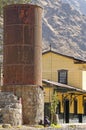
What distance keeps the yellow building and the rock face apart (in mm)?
12231

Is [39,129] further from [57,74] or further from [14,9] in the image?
[57,74]

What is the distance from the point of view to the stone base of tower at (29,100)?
3581cm

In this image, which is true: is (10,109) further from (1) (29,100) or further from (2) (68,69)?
(2) (68,69)

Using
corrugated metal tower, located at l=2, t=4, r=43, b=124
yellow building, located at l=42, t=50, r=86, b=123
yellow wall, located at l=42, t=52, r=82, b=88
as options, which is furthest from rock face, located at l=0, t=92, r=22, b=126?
yellow wall, located at l=42, t=52, r=82, b=88

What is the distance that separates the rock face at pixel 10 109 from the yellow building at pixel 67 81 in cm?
1223

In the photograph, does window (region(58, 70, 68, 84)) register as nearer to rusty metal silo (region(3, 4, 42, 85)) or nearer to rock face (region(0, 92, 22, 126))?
rusty metal silo (region(3, 4, 42, 85))

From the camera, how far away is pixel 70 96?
50.9m

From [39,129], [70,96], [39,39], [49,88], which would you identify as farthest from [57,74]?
[39,129]

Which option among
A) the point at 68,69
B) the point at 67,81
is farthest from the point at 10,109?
the point at 68,69

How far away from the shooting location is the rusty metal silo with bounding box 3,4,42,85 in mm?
36188

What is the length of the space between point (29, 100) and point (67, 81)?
62.0 feet

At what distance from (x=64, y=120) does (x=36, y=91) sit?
14431 millimetres

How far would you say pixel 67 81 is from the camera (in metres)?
54.4

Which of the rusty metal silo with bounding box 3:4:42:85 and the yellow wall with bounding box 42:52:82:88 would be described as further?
the yellow wall with bounding box 42:52:82:88
